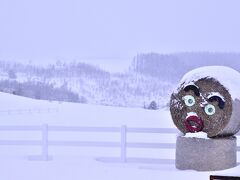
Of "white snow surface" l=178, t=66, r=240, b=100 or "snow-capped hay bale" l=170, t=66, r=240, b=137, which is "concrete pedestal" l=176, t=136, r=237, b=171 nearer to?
"snow-capped hay bale" l=170, t=66, r=240, b=137

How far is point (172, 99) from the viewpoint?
31.7 feet

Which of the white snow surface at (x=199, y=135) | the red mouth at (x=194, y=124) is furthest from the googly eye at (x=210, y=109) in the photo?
the white snow surface at (x=199, y=135)

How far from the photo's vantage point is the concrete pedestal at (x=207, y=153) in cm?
917

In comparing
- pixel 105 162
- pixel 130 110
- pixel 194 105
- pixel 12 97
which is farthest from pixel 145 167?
pixel 12 97

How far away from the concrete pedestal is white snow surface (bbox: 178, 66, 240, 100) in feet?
2.93

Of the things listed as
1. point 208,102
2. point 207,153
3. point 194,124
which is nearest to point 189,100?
point 208,102

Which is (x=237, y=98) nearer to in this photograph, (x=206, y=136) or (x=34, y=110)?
(x=206, y=136)

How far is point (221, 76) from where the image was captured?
30.6 feet

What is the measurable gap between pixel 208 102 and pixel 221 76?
547 mm

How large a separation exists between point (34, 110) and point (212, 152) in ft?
113

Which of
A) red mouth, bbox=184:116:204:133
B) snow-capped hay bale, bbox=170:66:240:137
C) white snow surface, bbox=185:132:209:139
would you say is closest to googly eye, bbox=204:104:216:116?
snow-capped hay bale, bbox=170:66:240:137

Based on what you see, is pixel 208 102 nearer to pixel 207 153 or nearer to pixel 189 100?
pixel 189 100

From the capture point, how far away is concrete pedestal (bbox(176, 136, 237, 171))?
917cm

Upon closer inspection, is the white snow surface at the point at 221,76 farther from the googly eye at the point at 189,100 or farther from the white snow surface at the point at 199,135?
the white snow surface at the point at 199,135
